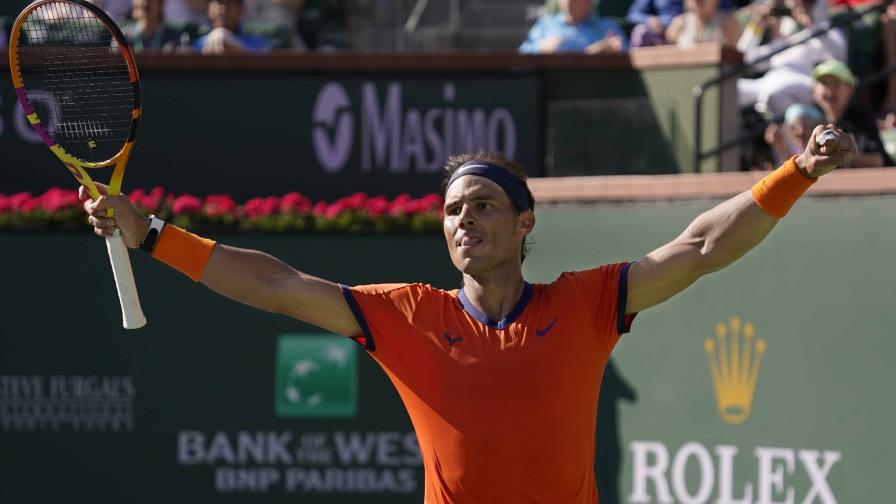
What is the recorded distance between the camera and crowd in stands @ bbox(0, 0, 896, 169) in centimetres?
923

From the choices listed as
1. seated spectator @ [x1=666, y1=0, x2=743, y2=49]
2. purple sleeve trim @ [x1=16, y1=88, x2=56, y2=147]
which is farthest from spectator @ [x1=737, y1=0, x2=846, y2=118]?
purple sleeve trim @ [x1=16, y1=88, x2=56, y2=147]

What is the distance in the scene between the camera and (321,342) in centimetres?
909

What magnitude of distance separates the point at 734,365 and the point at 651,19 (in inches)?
145

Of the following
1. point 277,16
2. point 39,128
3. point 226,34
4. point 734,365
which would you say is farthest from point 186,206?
point 39,128

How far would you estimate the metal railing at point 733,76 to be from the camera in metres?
9.35

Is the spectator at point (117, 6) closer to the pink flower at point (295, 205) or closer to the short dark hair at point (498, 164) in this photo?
the pink flower at point (295, 205)

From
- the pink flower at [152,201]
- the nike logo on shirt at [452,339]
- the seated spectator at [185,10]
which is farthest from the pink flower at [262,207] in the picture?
the nike logo on shirt at [452,339]

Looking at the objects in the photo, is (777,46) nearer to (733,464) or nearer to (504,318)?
(733,464)

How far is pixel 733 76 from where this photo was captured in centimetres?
959

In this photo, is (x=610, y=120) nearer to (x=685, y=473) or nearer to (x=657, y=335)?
(x=657, y=335)

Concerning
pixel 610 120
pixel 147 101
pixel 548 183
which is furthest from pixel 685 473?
pixel 147 101

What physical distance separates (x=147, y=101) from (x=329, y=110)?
1167 mm

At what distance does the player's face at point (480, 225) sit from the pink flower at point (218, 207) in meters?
4.71

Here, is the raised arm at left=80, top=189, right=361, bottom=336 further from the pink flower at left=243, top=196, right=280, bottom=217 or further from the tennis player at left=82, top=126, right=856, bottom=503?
the pink flower at left=243, top=196, right=280, bottom=217
